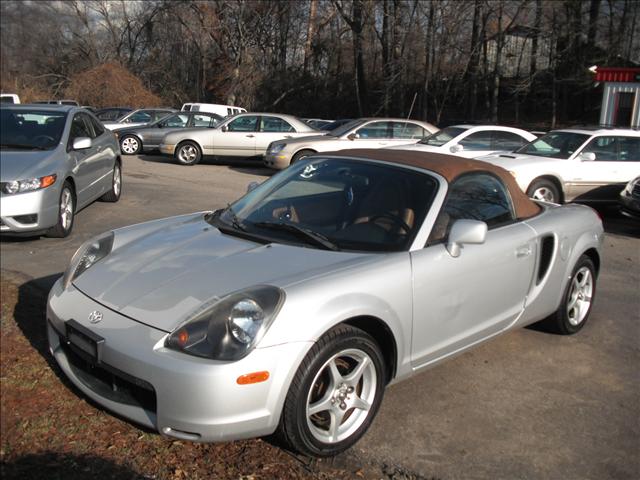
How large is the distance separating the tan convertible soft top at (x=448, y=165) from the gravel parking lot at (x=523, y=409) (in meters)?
1.02

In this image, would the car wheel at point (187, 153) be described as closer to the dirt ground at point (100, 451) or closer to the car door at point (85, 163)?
the car door at point (85, 163)

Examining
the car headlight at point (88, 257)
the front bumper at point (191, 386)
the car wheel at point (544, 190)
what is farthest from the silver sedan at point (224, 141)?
the front bumper at point (191, 386)

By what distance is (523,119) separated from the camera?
98.7 feet

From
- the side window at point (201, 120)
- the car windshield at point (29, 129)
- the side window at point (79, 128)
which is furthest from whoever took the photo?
the side window at point (201, 120)

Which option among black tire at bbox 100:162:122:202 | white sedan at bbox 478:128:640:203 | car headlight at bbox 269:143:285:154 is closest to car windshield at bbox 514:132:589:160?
white sedan at bbox 478:128:640:203

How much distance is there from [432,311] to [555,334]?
1877 mm

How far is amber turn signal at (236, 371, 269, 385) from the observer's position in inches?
104

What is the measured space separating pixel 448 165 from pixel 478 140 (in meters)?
9.00

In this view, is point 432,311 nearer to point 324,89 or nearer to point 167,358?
point 167,358

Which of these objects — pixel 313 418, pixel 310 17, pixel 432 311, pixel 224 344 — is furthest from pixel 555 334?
pixel 310 17

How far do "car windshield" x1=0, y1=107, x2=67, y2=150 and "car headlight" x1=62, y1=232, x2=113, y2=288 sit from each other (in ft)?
11.9

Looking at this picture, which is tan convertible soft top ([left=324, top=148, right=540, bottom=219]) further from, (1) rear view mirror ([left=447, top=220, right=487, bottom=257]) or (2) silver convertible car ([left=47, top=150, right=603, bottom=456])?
(1) rear view mirror ([left=447, top=220, right=487, bottom=257])

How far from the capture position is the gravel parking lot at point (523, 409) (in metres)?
3.08

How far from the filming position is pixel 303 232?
358cm
